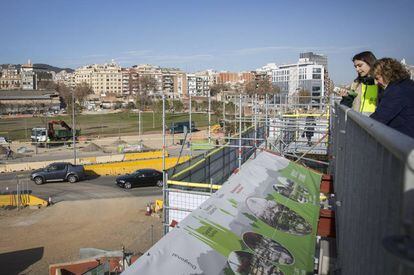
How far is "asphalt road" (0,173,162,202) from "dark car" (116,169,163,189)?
11.6 inches

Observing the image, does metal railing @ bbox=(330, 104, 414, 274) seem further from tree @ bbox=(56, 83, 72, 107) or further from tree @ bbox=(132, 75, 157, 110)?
tree @ bbox=(132, 75, 157, 110)

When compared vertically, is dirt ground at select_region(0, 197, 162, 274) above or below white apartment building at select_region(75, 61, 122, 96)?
below

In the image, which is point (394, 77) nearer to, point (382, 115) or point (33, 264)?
point (382, 115)

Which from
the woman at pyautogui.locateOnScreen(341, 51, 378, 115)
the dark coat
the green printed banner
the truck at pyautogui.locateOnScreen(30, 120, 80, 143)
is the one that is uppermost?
the woman at pyautogui.locateOnScreen(341, 51, 378, 115)

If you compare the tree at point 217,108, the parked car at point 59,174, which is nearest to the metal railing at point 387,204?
the parked car at point 59,174

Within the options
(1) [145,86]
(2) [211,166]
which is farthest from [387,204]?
(1) [145,86]

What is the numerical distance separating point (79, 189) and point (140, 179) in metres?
3.61

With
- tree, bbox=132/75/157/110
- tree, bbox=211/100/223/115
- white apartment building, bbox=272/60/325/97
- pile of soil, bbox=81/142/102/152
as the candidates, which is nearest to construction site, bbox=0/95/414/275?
pile of soil, bbox=81/142/102/152

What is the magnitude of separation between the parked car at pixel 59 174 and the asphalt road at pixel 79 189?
323mm

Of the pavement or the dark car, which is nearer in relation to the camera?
the dark car

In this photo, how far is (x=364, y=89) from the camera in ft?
15.0

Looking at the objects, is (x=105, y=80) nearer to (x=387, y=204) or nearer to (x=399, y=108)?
(x=399, y=108)

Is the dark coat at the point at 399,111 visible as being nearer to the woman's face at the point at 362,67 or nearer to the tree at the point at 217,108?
the woman's face at the point at 362,67

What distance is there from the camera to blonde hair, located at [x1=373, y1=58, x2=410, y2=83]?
3189 mm
